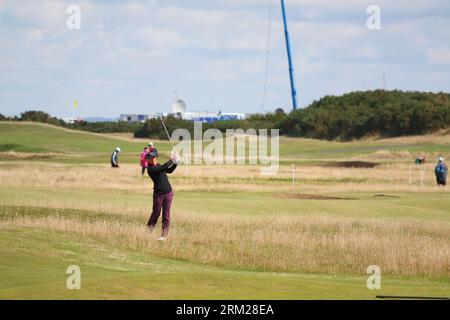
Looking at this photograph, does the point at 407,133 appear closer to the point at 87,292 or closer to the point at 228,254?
the point at 228,254

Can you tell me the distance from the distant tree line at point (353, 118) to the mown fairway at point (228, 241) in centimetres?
6502

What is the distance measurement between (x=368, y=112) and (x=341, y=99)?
15.7 metres

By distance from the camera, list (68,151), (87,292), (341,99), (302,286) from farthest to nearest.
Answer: (341,99), (68,151), (302,286), (87,292)

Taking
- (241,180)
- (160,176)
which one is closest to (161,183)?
(160,176)

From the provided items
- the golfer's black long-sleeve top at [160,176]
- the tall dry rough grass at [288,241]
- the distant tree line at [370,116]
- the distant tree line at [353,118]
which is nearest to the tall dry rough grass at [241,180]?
the tall dry rough grass at [288,241]

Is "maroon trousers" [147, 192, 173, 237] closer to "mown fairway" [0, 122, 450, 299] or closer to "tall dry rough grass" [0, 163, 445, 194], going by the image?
"mown fairway" [0, 122, 450, 299]

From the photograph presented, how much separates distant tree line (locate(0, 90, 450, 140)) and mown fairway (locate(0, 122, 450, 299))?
65.0m

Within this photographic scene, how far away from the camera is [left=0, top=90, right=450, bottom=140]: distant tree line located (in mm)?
114619

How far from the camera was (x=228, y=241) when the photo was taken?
24.7 meters

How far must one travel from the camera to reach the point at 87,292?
12883mm

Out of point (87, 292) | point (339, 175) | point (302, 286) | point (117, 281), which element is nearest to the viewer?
point (87, 292)

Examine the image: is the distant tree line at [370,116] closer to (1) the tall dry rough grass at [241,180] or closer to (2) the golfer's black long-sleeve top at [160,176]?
(1) the tall dry rough grass at [241,180]

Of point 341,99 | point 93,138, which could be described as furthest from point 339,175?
point 341,99

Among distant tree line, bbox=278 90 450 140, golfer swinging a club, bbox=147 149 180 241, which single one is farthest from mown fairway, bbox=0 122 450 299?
distant tree line, bbox=278 90 450 140
